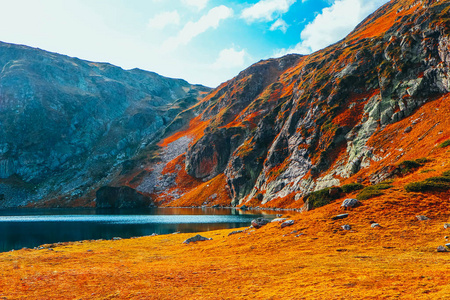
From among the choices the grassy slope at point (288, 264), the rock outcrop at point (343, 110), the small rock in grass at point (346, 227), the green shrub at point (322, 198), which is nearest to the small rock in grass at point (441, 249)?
the grassy slope at point (288, 264)

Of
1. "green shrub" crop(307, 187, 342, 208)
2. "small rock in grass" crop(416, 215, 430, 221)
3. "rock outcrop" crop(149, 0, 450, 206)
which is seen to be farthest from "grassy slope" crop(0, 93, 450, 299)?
"rock outcrop" crop(149, 0, 450, 206)

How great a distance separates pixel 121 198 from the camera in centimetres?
18662

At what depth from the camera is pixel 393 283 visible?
14.6m

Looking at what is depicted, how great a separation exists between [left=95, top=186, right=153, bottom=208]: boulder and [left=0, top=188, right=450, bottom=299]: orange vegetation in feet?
518

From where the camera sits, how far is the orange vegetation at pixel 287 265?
1543 cm

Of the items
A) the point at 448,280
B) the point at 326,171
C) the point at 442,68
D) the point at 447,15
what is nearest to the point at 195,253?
the point at 448,280

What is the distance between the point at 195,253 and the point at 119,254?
950 centimetres

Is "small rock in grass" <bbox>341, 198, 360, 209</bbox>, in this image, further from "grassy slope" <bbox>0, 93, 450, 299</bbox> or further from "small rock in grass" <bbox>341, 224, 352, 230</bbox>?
"small rock in grass" <bbox>341, 224, 352, 230</bbox>

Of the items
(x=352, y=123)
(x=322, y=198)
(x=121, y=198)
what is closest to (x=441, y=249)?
(x=322, y=198)

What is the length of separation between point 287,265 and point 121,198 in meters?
182

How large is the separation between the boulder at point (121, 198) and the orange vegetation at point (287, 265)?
157902 mm

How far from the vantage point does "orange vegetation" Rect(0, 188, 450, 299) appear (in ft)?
50.6

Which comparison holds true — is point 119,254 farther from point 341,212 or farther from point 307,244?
point 341,212

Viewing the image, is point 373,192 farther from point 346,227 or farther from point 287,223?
point 287,223
